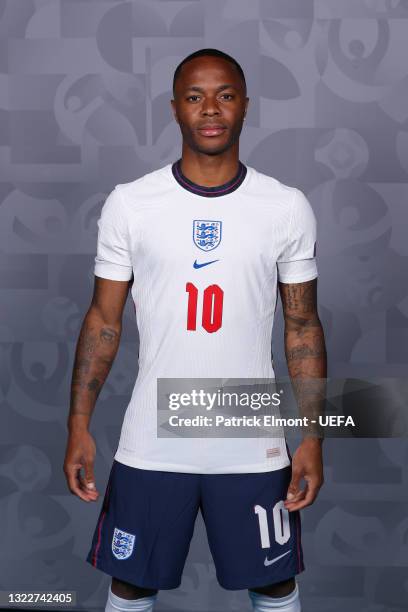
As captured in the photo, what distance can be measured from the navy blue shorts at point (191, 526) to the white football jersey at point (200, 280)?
37 millimetres

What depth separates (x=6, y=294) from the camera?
3.08 m

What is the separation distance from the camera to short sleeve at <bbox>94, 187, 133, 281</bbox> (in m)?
2.10

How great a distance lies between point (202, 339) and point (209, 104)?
0.54 meters

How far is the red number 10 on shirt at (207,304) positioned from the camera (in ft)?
6.71

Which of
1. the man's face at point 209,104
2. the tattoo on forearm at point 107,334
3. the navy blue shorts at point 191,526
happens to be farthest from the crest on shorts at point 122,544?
the man's face at point 209,104

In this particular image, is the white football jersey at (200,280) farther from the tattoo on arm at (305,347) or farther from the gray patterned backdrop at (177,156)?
the gray patterned backdrop at (177,156)

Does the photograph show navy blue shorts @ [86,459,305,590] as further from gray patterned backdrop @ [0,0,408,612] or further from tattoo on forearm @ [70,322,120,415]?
gray patterned backdrop @ [0,0,408,612]

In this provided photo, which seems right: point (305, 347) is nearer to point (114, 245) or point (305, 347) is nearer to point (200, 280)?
point (200, 280)

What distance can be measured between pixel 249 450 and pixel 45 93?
1529mm

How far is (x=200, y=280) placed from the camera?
6.71 ft

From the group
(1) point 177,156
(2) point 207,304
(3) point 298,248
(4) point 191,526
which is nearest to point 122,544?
(4) point 191,526

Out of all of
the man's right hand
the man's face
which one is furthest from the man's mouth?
the man's right hand

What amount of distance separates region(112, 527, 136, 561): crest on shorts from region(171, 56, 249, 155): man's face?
0.91 m

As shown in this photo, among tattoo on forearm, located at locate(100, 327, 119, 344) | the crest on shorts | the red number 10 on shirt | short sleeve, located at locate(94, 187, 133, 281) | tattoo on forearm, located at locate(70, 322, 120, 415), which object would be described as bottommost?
the crest on shorts
